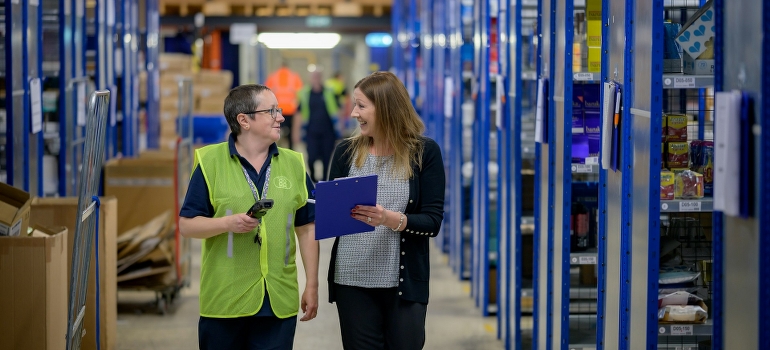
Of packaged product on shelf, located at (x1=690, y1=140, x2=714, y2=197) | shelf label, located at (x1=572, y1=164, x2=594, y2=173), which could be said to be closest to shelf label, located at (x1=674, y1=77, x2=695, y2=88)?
packaged product on shelf, located at (x1=690, y1=140, x2=714, y2=197)

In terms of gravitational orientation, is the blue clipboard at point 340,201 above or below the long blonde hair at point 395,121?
below

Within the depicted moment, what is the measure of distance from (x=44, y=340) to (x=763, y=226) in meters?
3.05

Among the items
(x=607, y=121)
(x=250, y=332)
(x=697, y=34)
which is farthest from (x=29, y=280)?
(x=697, y=34)

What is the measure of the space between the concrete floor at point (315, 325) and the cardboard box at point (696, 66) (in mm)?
2864

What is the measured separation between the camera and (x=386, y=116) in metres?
3.52

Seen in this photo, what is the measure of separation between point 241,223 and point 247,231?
0.20ft

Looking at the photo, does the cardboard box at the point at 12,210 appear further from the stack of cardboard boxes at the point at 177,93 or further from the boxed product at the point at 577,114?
the stack of cardboard boxes at the point at 177,93

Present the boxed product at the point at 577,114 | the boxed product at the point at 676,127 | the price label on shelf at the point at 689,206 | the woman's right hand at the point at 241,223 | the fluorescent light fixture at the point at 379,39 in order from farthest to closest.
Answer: the fluorescent light fixture at the point at 379,39 < the boxed product at the point at 577,114 < the boxed product at the point at 676,127 < the price label on shelf at the point at 689,206 < the woman's right hand at the point at 241,223

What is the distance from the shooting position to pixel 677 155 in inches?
151

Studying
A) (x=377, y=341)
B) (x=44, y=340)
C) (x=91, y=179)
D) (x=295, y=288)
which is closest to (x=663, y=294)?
(x=377, y=341)

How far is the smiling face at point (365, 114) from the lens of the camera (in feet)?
11.6

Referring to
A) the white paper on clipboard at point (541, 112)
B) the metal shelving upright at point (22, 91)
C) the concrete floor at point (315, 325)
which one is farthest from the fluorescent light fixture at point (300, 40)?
the white paper on clipboard at point (541, 112)

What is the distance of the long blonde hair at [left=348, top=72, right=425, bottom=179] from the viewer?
3.53 m

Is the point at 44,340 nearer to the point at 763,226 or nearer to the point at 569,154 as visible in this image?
the point at 569,154
